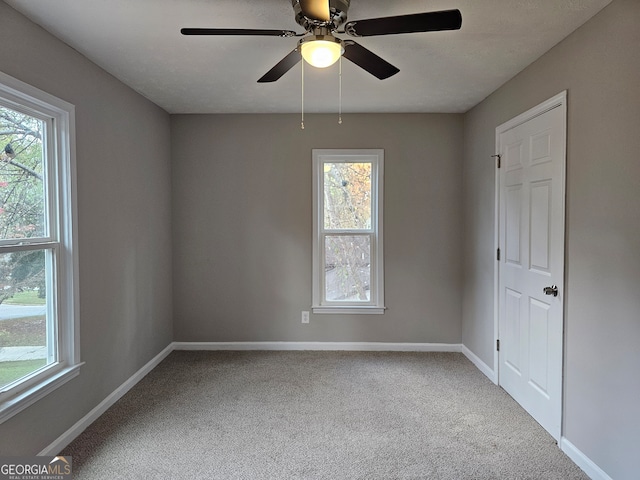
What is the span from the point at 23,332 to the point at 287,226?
2.34m

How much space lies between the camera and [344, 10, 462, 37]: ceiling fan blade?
1.50 m

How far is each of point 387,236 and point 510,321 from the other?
4.60 feet

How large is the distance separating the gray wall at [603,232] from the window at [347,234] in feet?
5.80

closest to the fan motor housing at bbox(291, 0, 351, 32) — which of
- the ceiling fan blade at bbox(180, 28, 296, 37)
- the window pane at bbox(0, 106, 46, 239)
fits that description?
the ceiling fan blade at bbox(180, 28, 296, 37)

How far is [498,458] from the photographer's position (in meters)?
2.17

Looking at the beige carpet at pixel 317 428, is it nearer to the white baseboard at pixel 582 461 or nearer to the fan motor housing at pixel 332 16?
the white baseboard at pixel 582 461

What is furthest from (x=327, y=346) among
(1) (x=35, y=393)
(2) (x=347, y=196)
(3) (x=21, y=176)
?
(3) (x=21, y=176)

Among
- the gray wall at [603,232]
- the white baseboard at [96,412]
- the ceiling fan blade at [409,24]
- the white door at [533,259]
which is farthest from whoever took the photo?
the white door at [533,259]

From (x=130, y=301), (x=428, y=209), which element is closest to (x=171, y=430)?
(x=130, y=301)

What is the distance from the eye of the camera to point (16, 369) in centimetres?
202

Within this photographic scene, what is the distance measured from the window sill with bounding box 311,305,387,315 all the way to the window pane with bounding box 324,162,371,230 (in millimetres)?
829

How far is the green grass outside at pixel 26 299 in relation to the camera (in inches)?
78.5

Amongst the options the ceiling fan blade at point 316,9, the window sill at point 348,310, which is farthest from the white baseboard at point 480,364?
the ceiling fan blade at point 316,9

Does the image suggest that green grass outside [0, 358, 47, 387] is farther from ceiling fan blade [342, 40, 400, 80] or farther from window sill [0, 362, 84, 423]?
ceiling fan blade [342, 40, 400, 80]
